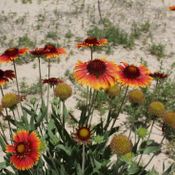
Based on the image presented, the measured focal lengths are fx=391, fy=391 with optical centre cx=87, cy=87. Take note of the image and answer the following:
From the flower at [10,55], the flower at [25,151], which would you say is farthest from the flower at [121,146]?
the flower at [10,55]

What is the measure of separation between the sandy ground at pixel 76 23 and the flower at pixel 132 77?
3392 mm

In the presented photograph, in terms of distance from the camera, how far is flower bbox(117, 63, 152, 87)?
2.12 m

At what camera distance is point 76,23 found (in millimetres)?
7148

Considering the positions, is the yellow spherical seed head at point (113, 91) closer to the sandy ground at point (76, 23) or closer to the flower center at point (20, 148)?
the flower center at point (20, 148)

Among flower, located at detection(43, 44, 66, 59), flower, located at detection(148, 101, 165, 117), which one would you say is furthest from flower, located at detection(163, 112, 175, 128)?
flower, located at detection(43, 44, 66, 59)

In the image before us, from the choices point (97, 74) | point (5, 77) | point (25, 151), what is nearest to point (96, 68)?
point (97, 74)

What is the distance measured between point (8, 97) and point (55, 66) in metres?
3.40

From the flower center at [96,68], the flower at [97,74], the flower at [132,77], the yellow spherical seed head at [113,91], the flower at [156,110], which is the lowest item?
the flower at [156,110]

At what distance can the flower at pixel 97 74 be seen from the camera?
2035 millimetres

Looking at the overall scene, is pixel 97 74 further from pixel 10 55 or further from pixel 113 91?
pixel 10 55

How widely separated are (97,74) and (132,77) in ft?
0.69

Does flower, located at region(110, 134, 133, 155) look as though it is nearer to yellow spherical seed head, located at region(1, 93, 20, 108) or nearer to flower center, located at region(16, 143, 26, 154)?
flower center, located at region(16, 143, 26, 154)

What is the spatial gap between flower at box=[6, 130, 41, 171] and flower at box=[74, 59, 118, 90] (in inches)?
16.0

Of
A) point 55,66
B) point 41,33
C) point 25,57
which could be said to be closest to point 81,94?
point 55,66
